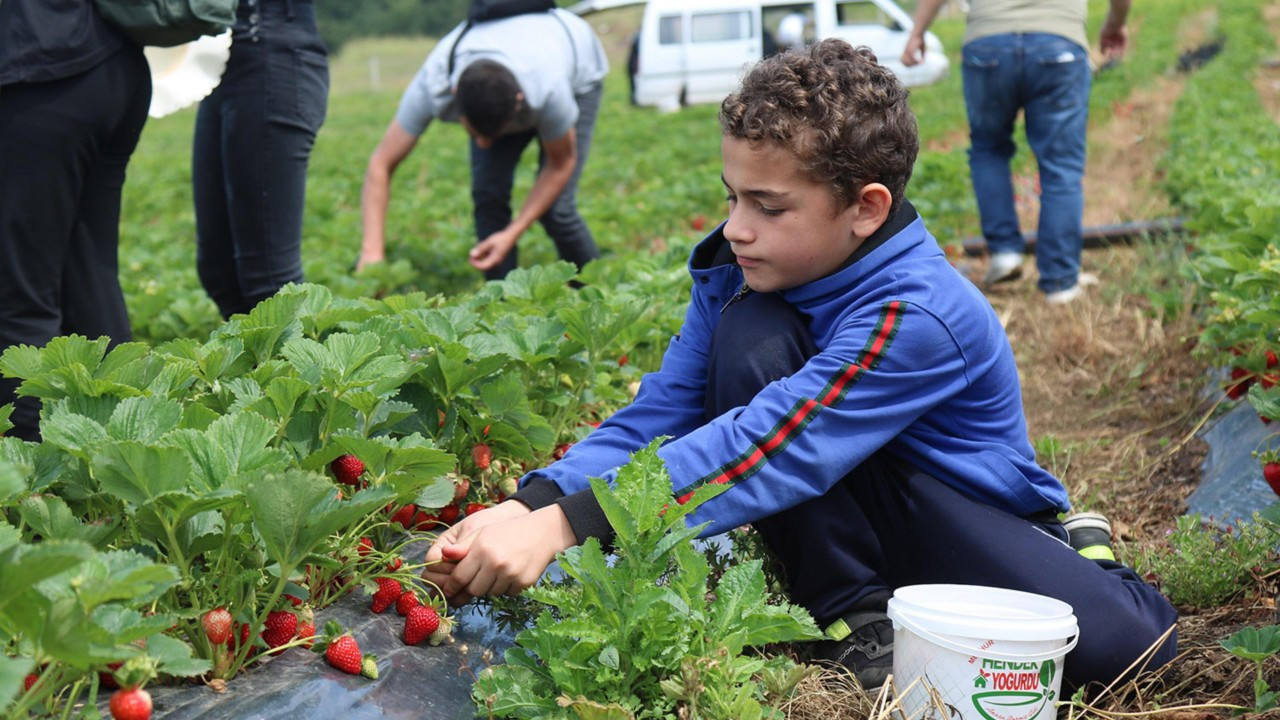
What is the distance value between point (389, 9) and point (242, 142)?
58.3 meters

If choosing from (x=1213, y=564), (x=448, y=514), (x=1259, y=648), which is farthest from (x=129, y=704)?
(x=1213, y=564)

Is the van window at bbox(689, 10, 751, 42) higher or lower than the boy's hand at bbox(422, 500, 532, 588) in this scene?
lower

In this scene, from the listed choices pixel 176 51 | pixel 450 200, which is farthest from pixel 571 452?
pixel 450 200

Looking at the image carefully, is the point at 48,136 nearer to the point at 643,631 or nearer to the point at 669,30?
the point at 643,631

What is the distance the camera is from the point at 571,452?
2344mm

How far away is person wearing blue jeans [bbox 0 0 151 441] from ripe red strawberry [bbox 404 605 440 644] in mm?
1247

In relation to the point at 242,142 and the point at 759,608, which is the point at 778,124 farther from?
the point at 242,142

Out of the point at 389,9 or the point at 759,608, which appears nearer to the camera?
the point at 759,608

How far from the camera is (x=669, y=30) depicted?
23156 millimetres

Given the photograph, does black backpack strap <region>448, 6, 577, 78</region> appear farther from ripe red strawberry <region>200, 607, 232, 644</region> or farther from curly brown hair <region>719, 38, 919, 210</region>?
ripe red strawberry <region>200, 607, 232, 644</region>

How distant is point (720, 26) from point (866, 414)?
21.9 metres

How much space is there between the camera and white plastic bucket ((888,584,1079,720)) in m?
1.90

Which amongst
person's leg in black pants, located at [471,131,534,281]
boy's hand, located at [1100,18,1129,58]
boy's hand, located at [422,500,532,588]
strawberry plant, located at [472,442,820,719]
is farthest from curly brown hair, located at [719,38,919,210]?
boy's hand, located at [1100,18,1129,58]

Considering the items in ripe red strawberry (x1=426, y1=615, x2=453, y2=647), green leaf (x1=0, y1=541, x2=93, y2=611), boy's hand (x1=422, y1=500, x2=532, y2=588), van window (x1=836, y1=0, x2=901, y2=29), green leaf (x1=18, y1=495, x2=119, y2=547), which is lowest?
van window (x1=836, y1=0, x2=901, y2=29)
